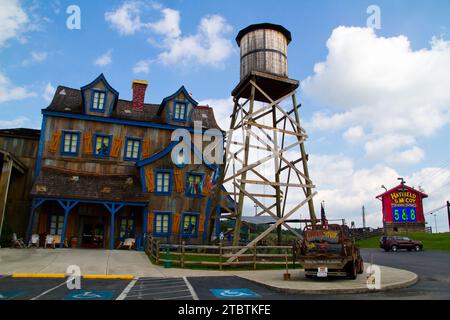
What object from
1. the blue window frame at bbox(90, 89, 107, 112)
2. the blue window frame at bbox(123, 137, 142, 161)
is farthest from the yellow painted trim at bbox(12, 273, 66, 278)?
the blue window frame at bbox(90, 89, 107, 112)

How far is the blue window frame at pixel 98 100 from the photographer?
24172 mm

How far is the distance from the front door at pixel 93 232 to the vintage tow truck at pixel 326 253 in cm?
→ 1504

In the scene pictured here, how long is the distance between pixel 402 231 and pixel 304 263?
133 ft

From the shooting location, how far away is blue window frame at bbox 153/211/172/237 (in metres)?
22.7

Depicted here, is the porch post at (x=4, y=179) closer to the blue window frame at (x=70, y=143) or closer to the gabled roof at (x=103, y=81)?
the blue window frame at (x=70, y=143)

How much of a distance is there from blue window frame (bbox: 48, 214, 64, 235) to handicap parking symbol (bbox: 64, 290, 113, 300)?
1343 centimetres

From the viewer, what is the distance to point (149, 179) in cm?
2303

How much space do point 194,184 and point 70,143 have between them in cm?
885

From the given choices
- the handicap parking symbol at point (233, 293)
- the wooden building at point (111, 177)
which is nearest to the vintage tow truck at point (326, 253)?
the handicap parking symbol at point (233, 293)

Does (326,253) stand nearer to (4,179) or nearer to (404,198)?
(4,179)

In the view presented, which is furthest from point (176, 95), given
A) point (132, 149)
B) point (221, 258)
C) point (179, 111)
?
point (221, 258)
